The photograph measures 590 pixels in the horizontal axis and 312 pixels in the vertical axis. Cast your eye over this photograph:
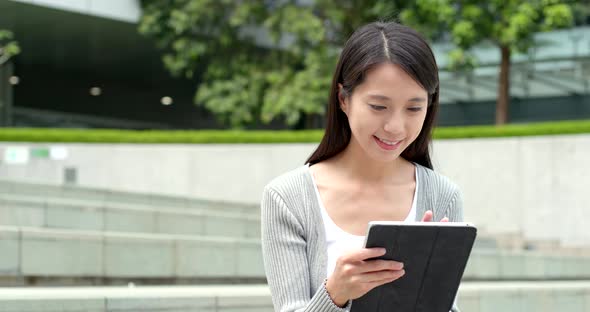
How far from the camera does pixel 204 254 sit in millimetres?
7195

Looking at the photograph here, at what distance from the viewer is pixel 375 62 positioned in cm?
214

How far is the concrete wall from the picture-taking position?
1603 centimetres

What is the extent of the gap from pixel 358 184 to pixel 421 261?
35cm

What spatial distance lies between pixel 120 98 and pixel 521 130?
54.8 feet

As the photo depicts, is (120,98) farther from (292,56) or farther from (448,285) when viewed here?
(448,285)

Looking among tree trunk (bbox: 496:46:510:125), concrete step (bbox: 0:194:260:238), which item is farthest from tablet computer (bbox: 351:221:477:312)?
tree trunk (bbox: 496:46:510:125)

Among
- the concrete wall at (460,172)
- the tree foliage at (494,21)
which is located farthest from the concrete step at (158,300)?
the tree foliage at (494,21)

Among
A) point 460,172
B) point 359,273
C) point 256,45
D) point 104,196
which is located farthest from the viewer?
point 256,45

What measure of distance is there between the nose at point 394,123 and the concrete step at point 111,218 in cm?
643

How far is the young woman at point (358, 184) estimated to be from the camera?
211 centimetres

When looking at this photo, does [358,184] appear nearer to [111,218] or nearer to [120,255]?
[120,255]

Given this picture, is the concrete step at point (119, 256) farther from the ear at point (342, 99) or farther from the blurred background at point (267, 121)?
the ear at point (342, 99)

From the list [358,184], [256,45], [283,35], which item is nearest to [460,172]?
[256,45]

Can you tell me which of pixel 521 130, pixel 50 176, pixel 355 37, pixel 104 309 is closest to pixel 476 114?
pixel 521 130
